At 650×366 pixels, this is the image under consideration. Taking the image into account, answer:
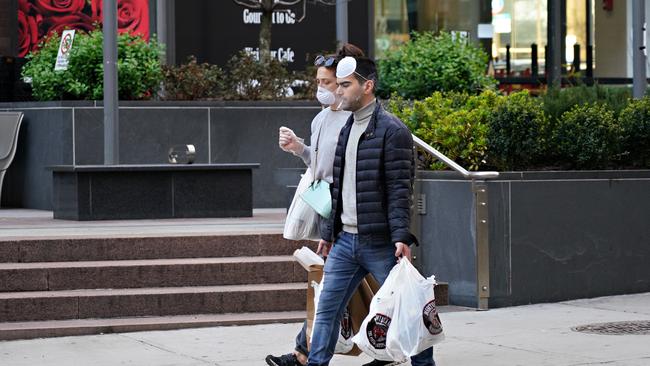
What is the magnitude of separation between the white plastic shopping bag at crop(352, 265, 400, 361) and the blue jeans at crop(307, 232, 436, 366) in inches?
4.5

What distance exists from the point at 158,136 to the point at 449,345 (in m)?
6.72

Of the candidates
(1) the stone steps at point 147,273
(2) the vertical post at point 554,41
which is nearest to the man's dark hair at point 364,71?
(1) the stone steps at point 147,273

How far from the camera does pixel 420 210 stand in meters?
11.3

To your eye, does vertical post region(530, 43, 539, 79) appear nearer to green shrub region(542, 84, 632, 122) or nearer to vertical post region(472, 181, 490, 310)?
green shrub region(542, 84, 632, 122)

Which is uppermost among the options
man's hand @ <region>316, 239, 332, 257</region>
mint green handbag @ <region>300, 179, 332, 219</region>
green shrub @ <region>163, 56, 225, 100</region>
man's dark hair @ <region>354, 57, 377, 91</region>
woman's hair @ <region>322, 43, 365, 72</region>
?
green shrub @ <region>163, 56, 225, 100</region>

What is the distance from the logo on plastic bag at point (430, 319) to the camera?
286 inches

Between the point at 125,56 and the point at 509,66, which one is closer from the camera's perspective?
the point at 125,56

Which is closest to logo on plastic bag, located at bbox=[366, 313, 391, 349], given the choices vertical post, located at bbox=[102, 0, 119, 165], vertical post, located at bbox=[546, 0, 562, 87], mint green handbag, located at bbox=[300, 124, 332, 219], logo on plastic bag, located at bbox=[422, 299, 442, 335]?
logo on plastic bag, located at bbox=[422, 299, 442, 335]

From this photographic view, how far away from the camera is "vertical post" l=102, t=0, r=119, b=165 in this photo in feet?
45.5

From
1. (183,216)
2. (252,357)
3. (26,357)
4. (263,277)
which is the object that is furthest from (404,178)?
A: (183,216)

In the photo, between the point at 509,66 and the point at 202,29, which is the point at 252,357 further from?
the point at 509,66

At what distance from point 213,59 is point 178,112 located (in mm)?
4859

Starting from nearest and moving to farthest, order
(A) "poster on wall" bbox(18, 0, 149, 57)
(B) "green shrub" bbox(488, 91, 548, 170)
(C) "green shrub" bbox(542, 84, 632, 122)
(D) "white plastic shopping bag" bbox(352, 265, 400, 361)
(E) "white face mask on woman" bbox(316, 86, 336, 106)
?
1. (D) "white plastic shopping bag" bbox(352, 265, 400, 361)
2. (E) "white face mask on woman" bbox(316, 86, 336, 106)
3. (B) "green shrub" bbox(488, 91, 548, 170)
4. (C) "green shrub" bbox(542, 84, 632, 122)
5. (A) "poster on wall" bbox(18, 0, 149, 57)

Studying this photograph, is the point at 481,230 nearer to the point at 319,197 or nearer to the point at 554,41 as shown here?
the point at 319,197
